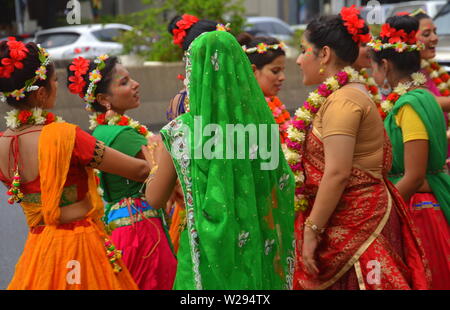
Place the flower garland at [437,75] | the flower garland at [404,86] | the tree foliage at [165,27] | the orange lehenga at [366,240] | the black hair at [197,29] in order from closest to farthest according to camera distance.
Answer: the orange lehenga at [366,240], the flower garland at [404,86], the black hair at [197,29], the flower garland at [437,75], the tree foliage at [165,27]

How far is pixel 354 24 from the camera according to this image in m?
3.41

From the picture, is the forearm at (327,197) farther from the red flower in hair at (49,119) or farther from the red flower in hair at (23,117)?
the red flower in hair at (23,117)

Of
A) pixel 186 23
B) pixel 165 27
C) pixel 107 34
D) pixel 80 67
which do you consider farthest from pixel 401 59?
pixel 107 34

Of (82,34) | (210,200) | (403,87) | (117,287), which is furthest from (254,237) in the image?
(82,34)

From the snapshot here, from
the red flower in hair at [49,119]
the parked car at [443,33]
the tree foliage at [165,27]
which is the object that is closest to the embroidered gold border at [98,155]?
the red flower in hair at [49,119]

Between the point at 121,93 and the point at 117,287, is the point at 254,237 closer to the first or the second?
the point at 117,287

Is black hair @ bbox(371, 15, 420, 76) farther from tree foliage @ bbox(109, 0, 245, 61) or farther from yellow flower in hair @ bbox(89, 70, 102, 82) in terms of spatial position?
tree foliage @ bbox(109, 0, 245, 61)

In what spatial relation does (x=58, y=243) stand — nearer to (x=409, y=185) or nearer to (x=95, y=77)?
(x=95, y=77)

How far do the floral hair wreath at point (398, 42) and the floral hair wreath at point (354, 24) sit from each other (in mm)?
864

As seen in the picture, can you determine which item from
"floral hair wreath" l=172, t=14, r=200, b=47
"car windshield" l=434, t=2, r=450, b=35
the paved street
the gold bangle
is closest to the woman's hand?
the gold bangle

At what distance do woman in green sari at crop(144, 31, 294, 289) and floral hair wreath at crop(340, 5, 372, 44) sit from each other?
840mm

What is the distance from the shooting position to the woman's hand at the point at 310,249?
328 centimetres

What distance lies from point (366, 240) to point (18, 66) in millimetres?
1879
